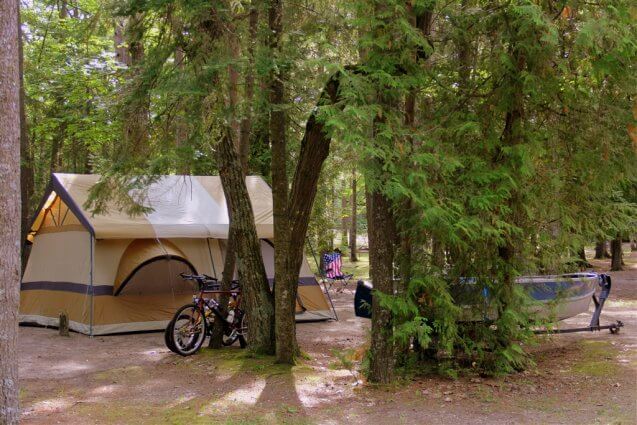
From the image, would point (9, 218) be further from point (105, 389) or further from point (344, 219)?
point (344, 219)

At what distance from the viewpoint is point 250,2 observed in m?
7.81

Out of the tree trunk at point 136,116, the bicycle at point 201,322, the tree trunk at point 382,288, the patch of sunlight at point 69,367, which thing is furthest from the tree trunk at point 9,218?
the bicycle at point 201,322

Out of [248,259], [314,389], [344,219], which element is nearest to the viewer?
[314,389]

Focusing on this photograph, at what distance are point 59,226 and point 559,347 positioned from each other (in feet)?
27.6

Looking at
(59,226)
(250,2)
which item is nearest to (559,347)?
(250,2)

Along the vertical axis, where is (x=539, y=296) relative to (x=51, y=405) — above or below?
above

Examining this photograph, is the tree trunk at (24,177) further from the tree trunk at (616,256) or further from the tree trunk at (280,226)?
the tree trunk at (616,256)

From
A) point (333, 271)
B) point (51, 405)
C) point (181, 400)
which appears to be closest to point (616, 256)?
point (333, 271)

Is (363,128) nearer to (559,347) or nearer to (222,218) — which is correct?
(559,347)

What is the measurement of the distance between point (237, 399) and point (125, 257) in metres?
5.20

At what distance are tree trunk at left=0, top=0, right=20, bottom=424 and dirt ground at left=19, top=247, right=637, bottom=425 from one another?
→ 5.40ft

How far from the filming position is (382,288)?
6469mm

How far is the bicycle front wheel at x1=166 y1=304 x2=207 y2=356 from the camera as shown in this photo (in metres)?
8.45

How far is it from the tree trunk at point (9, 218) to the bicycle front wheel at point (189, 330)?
441 cm
